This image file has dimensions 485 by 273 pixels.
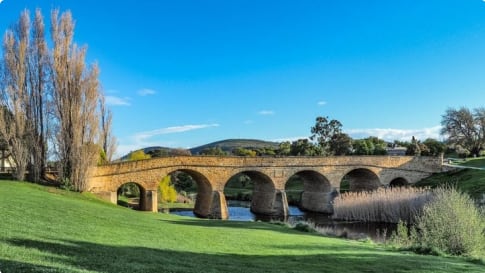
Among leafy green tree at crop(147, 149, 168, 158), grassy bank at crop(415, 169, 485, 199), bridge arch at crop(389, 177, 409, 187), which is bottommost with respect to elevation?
bridge arch at crop(389, 177, 409, 187)

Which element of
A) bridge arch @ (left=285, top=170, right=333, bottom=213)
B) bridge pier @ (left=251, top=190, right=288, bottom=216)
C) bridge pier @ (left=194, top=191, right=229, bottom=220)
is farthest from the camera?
bridge arch @ (left=285, top=170, right=333, bottom=213)

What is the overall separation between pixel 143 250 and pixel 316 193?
38.9 metres

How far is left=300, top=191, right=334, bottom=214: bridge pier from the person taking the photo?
43.5 m

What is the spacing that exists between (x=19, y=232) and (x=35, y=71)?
19.2 metres

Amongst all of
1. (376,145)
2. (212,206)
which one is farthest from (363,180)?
(376,145)

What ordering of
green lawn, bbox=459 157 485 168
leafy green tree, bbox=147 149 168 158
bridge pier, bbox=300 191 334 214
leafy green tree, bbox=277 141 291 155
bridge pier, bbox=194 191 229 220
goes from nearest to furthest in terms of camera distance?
1. bridge pier, bbox=194 191 229 220
2. bridge pier, bbox=300 191 334 214
3. green lawn, bbox=459 157 485 168
4. leafy green tree, bbox=147 149 168 158
5. leafy green tree, bbox=277 141 291 155

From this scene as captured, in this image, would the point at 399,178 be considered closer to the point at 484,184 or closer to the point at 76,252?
the point at 484,184

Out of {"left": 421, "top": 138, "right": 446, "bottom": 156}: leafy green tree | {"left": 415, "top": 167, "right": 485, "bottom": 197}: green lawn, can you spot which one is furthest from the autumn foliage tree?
{"left": 421, "top": 138, "right": 446, "bottom": 156}: leafy green tree

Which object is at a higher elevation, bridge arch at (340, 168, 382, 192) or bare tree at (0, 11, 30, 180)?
bare tree at (0, 11, 30, 180)

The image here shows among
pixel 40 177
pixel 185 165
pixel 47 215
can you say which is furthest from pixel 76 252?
pixel 185 165

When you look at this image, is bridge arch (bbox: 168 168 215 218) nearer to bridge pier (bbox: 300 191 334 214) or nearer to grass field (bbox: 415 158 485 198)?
bridge pier (bbox: 300 191 334 214)

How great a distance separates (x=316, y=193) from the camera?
4616cm

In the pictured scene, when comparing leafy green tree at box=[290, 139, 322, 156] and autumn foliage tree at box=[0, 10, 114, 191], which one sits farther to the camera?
leafy green tree at box=[290, 139, 322, 156]

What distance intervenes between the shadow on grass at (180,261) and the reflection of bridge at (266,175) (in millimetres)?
19405
